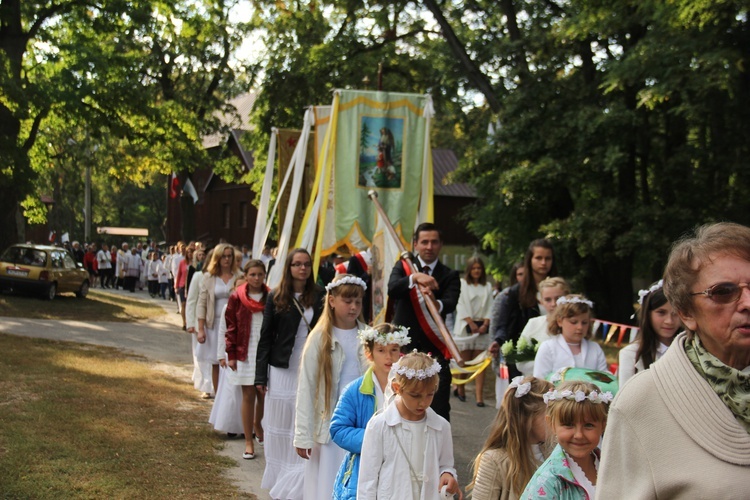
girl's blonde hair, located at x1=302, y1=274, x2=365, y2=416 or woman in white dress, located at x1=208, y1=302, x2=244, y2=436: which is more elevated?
girl's blonde hair, located at x1=302, y1=274, x2=365, y2=416

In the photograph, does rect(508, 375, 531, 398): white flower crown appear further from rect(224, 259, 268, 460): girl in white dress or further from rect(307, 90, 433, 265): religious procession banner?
rect(307, 90, 433, 265): religious procession banner

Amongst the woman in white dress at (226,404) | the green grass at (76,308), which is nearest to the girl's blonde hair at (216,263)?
the woman in white dress at (226,404)

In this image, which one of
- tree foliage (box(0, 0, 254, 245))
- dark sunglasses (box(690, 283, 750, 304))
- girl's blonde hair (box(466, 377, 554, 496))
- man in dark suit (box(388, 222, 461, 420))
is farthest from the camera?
tree foliage (box(0, 0, 254, 245))

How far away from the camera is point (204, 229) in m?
60.8

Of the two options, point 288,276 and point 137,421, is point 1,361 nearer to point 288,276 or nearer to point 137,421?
point 137,421

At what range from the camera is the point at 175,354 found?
54.4 feet

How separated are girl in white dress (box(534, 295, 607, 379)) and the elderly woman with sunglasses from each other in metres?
3.95

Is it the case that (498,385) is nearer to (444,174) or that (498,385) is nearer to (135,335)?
(135,335)

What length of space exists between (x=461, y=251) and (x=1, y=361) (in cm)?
4062

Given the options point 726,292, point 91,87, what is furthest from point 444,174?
point 726,292

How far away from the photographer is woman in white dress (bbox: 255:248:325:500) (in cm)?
746

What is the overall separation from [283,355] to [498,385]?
9.19ft

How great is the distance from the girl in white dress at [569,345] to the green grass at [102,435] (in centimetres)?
267

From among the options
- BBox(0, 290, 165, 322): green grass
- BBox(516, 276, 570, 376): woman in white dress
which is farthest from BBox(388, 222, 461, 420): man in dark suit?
BBox(0, 290, 165, 322): green grass
